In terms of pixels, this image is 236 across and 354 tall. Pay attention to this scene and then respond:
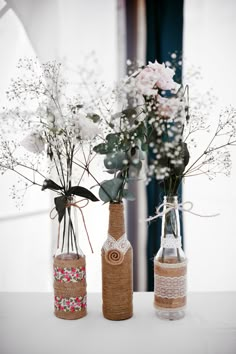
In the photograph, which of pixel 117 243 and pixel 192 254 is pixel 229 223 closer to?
pixel 192 254

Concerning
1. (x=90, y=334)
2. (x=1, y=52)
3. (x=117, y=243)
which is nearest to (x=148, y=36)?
(x=1, y=52)

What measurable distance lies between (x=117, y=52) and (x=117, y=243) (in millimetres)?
1050

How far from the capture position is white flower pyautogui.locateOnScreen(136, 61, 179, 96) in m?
1.19

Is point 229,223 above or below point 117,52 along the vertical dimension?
below

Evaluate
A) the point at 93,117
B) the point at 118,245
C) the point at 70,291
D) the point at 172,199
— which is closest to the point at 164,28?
the point at 93,117

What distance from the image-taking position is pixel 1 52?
6.80 feet

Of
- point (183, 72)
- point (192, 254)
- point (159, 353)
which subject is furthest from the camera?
point (192, 254)

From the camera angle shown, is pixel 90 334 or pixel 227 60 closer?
pixel 90 334

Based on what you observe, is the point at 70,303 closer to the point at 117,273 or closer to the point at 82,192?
the point at 117,273

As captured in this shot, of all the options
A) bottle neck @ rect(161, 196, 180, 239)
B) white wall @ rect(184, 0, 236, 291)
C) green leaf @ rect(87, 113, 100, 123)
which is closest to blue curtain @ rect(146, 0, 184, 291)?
white wall @ rect(184, 0, 236, 291)

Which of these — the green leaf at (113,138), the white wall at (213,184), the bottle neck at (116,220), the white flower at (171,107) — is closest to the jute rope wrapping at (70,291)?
the bottle neck at (116,220)

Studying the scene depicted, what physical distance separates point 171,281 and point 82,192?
35 centimetres

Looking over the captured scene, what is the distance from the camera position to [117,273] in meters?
1.30

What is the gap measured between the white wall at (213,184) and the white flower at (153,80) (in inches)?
30.1
